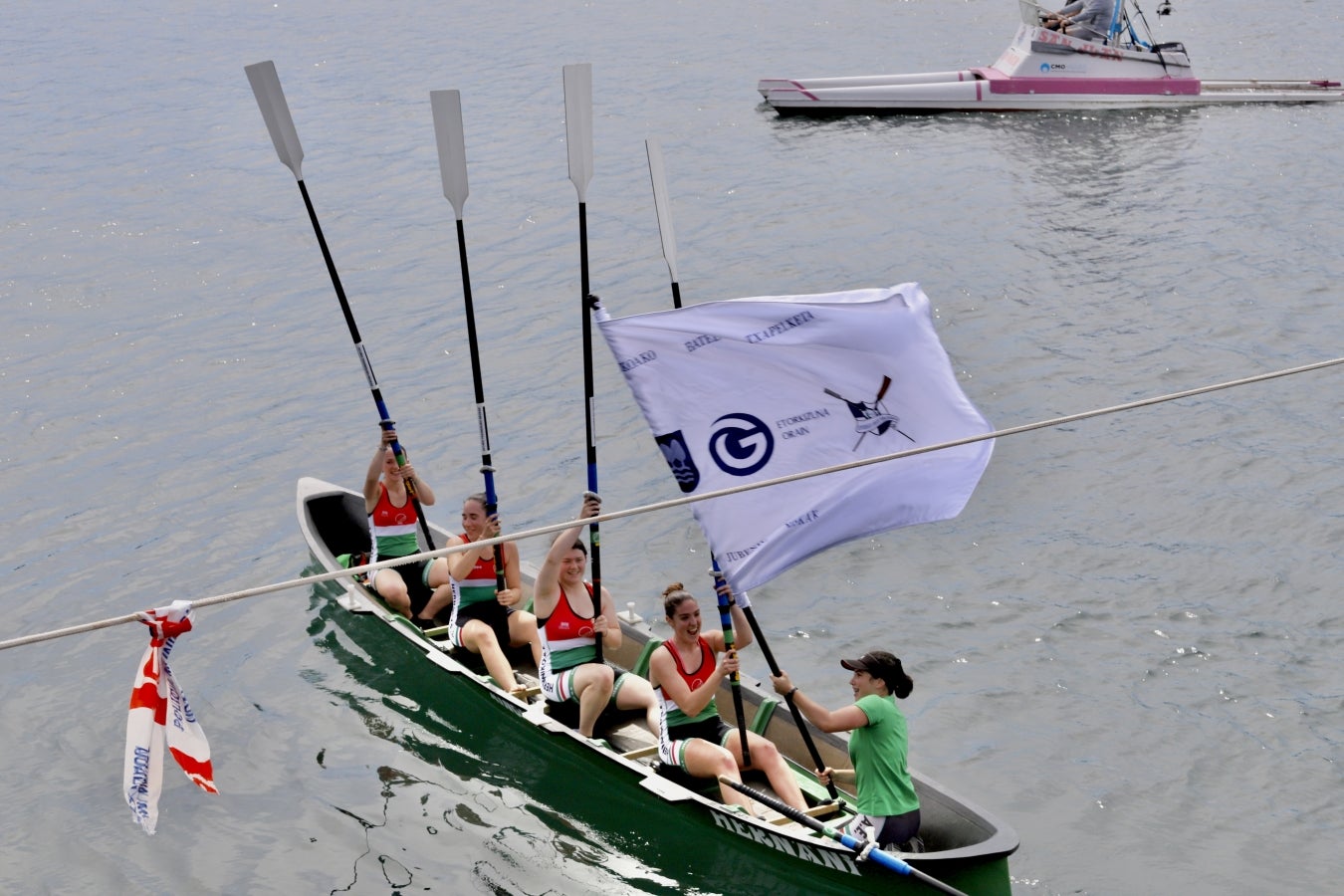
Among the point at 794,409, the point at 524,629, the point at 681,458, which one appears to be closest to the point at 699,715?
the point at 681,458

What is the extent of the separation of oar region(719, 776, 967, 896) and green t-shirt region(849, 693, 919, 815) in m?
0.27

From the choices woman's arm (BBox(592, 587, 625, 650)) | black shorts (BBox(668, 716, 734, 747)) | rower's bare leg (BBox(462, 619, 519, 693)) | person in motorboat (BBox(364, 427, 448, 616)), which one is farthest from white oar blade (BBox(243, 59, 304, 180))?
black shorts (BBox(668, 716, 734, 747))

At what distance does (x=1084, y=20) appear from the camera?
30594 millimetres

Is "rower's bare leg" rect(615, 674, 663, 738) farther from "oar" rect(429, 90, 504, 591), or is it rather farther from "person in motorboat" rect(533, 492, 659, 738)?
"oar" rect(429, 90, 504, 591)

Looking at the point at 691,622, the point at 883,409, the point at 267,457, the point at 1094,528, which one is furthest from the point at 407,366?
the point at 883,409

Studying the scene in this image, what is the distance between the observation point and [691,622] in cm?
966

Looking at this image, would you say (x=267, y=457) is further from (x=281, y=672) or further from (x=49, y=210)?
(x=49, y=210)

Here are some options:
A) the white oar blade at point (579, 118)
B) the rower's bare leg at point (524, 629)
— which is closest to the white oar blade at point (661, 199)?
the white oar blade at point (579, 118)

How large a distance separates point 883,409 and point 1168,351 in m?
11.9

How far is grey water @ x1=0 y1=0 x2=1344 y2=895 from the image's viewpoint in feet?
34.5

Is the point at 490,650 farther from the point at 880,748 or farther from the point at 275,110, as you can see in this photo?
the point at 275,110

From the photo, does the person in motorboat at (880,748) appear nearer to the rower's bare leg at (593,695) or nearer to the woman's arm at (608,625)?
the rower's bare leg at (593,695)

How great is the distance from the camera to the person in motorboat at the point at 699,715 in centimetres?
957

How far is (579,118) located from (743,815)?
15.4 ft
